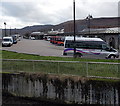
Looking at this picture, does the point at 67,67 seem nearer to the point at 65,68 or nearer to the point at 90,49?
the point at 65,68

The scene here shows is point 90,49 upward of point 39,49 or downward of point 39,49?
upward

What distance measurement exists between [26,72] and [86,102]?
153 inches

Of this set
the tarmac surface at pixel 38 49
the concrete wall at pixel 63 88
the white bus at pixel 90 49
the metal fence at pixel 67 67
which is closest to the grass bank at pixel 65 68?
the metal fence at pixel 67 67

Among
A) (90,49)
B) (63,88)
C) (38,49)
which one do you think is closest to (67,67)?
(63,88)

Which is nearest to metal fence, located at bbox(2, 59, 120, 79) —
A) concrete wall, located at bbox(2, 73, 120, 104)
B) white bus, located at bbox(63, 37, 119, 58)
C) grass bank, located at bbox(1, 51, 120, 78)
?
grass bank, located at bbox(1, 51, 120, 78)

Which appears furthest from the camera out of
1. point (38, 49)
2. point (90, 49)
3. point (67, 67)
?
point (38, 49)

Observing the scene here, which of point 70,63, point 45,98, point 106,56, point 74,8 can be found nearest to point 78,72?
point 70,63

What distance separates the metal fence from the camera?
8727mm

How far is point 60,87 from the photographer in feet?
30.0

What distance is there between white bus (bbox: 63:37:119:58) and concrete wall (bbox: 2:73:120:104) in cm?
903

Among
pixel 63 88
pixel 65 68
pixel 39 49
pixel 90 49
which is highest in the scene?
pixel 90 49

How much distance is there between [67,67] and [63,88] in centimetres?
118

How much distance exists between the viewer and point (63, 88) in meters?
9.12

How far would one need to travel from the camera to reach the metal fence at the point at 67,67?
28.6ft
